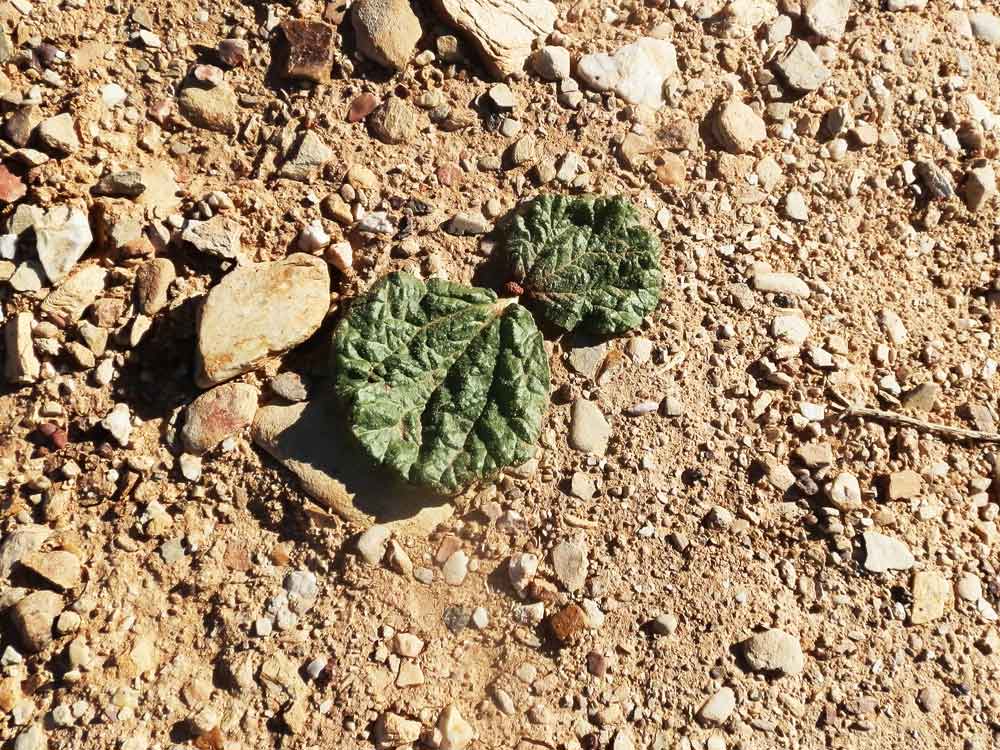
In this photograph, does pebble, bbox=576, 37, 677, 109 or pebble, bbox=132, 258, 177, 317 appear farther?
pebble, bbox=576, 37, 677, 109

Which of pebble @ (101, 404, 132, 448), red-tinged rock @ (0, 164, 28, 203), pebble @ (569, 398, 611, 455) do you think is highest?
pebble @ (569, 398, 611, 455)

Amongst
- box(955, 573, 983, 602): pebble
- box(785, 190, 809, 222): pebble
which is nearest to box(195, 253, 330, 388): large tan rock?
box(785, 190, 809, 222): pebble

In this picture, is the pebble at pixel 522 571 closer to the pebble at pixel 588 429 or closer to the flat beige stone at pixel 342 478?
the flat beige stone at pixel 342 478

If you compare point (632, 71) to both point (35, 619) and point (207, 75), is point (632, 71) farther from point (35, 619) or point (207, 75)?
point (35, 619)

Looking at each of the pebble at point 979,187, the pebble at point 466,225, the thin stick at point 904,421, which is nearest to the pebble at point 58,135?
the pebble at point 466,225

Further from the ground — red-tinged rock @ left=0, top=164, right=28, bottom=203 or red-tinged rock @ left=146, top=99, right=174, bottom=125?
red-tinged rock @ left=146, top=99, right=174, bottom=125

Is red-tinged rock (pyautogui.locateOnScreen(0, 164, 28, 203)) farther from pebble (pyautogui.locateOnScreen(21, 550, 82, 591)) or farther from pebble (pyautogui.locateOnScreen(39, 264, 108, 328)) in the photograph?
pebble (pyautogui.locateOnScreen(21, 550, 82, 591))

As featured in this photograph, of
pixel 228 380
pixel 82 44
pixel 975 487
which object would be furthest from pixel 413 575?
pixel 82 44
